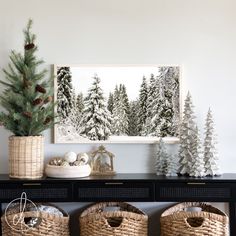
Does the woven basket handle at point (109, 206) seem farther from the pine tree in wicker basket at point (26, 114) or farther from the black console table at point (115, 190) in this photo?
the pine tree in wicker basket at point (26, 114)

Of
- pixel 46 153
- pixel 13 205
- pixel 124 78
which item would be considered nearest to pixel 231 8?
pixel 124 78

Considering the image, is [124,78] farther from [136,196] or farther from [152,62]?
[136,196]

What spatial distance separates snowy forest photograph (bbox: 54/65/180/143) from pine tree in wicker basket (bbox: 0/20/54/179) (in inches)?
9.2

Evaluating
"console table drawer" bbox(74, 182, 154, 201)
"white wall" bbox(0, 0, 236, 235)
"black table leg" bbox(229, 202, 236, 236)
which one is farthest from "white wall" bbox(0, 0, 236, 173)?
"black table leg" bbox(229, 202, 236, 236)

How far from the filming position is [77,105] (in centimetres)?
331

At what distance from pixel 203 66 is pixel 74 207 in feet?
5.66

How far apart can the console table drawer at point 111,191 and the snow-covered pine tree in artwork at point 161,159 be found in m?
0.25

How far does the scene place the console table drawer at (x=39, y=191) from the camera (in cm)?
294

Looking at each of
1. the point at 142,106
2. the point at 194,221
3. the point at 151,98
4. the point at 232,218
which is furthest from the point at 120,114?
the point at 232,218

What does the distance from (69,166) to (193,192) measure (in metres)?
1.03

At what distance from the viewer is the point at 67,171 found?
300cm

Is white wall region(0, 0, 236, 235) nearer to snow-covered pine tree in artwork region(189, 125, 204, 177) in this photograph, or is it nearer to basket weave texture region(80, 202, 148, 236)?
snow-covered pine tree in artwork region(189, 125, 204, 177)

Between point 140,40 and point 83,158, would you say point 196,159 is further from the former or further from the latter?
point 140,40

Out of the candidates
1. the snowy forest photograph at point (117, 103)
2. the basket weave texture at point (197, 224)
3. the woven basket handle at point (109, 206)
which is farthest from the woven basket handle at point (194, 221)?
the snowy forest photograph at point (117, 103)
